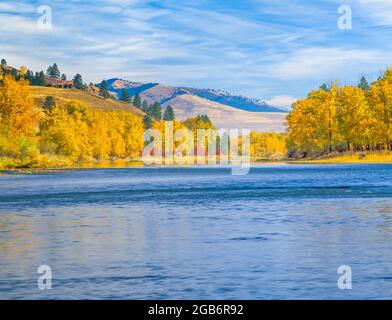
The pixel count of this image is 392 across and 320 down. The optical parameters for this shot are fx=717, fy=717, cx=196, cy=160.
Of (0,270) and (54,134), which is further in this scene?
(54,134)

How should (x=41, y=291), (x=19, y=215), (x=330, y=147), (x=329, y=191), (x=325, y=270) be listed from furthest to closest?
(x=330, y=147), (x=329, y=191), (x=19, y=215), (x=325, y=270), (x=41, y=291)

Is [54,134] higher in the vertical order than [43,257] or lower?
higher

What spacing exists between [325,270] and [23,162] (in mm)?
116598

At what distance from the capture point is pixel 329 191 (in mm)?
58781

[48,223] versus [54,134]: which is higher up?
[54,134]

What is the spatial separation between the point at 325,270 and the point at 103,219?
18929 millimetres

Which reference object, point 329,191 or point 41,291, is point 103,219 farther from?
point 329,191

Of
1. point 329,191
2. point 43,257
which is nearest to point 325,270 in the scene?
point 43,257

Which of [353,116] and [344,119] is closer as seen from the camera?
[353,116]
